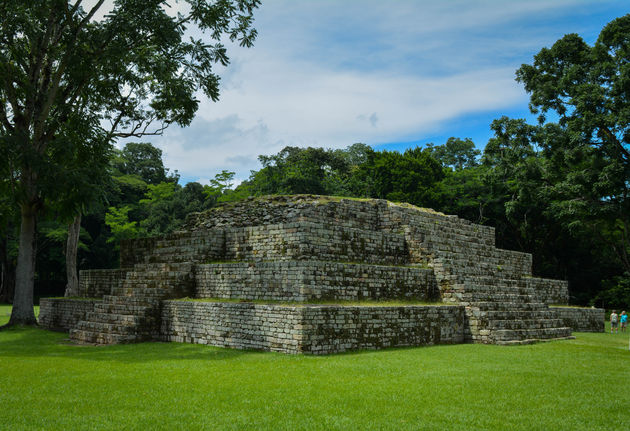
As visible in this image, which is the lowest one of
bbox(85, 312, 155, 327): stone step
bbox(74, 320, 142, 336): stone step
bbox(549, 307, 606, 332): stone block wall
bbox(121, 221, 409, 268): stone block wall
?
bbox(549, 307, 606, 332): stone block wall

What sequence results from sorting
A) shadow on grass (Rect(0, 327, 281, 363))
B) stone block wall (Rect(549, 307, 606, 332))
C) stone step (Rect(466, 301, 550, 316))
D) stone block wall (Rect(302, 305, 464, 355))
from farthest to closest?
stone block wall (Rect(549, 307, 606, 332)) → stone step (Rect(466, 301, 550, 316)) → stone block wall (Rect(302, 305, 464, 355)) → shadow on grass (Rect(0, 327, 281, 363))

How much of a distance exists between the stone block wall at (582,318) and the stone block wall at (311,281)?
23.7 ft

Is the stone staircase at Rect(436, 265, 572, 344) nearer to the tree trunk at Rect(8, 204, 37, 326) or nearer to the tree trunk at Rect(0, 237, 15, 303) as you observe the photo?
the tree trunk at Rect(8, 204, 37, 326)

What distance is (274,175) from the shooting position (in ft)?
118

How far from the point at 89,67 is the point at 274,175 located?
20.9 meters

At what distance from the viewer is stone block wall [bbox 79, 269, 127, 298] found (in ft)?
56.5

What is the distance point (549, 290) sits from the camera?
19.9 m

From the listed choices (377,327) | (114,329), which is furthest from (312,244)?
(114,329)

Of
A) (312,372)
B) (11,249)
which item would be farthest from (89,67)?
(11,249)

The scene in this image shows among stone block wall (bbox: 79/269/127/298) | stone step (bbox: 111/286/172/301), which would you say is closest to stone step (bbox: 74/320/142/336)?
stone step (bbox: 111/286/172/301)

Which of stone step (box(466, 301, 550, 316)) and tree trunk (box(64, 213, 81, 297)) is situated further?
tree trunk (box(64, 213, 81, 297))

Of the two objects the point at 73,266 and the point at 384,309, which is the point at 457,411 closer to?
the point at 384,309

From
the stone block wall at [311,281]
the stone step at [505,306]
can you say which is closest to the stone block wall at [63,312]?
the stone block wall at [311,281]

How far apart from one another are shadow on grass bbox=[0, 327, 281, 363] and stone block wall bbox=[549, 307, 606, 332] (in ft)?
43.1
